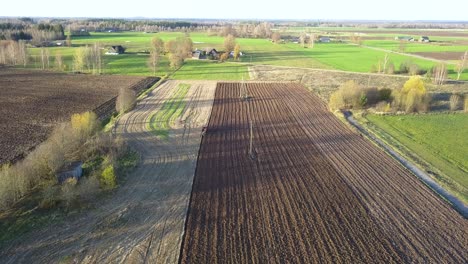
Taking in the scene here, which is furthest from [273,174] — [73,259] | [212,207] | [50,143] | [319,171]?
[50,143]

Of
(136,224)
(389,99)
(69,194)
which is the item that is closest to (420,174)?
(136,224)

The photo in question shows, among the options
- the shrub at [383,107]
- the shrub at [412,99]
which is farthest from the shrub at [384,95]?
the shrub at [383,107]

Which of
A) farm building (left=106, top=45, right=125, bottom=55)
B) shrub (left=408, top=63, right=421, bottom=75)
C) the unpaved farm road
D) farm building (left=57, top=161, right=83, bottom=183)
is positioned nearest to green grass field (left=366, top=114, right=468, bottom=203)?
the unpaved farm road

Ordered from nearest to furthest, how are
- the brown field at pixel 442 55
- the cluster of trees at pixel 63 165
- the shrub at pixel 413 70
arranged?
the cluster of trees at pixel 63 165 < the shrub at pixel 413 70 < the brown field at pixel 442 55

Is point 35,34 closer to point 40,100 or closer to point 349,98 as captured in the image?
point 40,100

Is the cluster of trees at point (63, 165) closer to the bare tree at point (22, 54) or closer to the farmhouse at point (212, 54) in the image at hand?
the bare tree at point (22, 54)

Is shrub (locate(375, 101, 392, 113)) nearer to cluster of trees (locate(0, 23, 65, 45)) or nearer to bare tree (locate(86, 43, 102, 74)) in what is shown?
bare tree (locate(86, 43, 102, 74))

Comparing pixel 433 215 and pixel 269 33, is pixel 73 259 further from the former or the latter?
pixel 269 33
